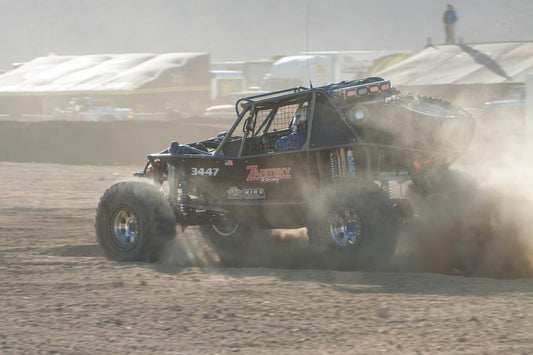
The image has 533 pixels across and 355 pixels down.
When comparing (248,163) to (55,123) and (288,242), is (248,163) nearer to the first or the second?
(288,242)

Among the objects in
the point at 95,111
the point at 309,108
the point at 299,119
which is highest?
the point at 95,111

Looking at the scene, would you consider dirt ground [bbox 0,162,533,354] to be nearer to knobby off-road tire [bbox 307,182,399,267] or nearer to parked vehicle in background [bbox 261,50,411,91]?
knobby off-road tire [bbox 307,182,399,267]

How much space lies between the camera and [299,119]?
24.9 ft

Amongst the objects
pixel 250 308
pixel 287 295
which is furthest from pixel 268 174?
pixel 250 308

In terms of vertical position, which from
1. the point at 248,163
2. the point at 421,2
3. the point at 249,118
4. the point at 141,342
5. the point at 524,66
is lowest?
the point at 141,342

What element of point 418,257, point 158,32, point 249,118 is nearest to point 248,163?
point 249,118

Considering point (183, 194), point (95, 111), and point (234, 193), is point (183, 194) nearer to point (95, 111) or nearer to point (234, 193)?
point (234, 193)

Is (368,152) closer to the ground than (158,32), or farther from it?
closer to the ground

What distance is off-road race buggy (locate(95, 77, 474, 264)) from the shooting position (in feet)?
22.6

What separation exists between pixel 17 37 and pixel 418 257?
322 feet

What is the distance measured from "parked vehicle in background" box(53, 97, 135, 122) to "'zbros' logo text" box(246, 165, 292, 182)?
24.6m

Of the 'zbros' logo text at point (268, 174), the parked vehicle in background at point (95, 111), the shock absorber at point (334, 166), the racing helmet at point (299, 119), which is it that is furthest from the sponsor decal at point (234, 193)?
the parked vehicle in background at point (95, 111)

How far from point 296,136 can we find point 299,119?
0.70 feet

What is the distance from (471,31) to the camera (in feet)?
239
